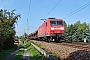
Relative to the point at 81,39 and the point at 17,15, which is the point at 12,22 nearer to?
the point at 17,15

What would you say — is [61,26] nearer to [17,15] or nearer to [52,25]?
[52,25]

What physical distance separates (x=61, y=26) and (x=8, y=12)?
1816cm

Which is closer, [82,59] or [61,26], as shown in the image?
[82,59]

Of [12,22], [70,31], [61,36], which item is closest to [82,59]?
[61,36]

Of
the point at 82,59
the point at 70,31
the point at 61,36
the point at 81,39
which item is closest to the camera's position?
the point at 82,59

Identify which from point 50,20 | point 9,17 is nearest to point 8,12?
point 9,17

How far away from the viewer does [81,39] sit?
52.8 meters

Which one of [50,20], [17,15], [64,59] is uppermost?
[17,15]

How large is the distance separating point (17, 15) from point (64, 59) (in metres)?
39.0

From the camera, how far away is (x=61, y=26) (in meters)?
33.3

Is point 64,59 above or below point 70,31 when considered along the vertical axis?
below

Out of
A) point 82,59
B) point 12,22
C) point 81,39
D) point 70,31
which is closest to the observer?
point 82,59

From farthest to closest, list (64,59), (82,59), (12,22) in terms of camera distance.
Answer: (12,22) < (64,59) < (82,59)

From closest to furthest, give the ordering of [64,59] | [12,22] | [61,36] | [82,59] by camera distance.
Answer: [82,59], [64,59], [61,36], [12,22]
